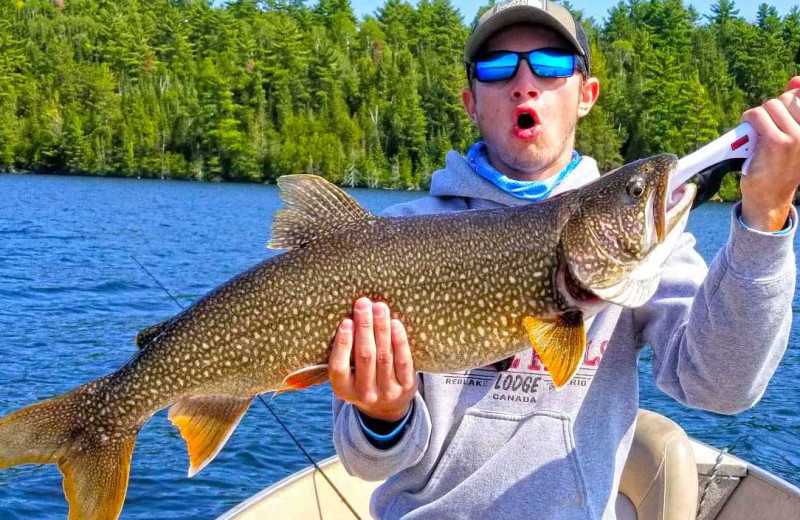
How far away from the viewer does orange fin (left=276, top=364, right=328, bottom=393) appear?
3.39 m

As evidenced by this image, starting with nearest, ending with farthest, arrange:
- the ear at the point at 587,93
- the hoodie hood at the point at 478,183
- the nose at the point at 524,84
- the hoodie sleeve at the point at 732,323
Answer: the hoodie sleeve at the point at 732,323
the nose at the point at 524,84
the hoodie hood at the point at 478,183
the ear at the point at 587,93

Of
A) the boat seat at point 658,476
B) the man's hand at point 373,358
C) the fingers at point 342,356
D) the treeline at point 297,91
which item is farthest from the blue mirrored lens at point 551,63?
the treeline at point 297,91

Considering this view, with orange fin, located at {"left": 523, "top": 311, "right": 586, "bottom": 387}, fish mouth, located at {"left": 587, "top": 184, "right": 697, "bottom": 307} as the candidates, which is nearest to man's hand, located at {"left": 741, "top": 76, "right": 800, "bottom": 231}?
fish mouth, located at {"left": 587, "top": 184, "right": 697, "bottom": 307}

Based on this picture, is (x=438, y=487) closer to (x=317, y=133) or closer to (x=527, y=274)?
(x=527, y=274)

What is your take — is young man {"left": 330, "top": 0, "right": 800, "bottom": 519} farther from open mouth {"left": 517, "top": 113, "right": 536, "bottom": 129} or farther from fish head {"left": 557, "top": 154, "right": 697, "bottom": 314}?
fish head {"left": 557, "top": 154, "right": 697, "bottom": 314}

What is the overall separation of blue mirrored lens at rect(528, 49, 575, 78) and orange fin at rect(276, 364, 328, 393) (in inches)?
70.4

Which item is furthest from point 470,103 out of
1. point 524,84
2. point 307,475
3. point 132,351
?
point 132,351

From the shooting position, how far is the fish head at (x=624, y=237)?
3408mm

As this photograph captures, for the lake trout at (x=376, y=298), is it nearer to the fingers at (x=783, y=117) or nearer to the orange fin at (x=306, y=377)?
the orange fin at (x=306, y=377)

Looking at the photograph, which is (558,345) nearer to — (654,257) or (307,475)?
(654,257)

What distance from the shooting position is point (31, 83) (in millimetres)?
96250

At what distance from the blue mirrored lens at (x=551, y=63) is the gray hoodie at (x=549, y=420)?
1017 mm

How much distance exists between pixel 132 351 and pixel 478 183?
41.4 feet

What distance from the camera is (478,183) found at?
13.6 feet
